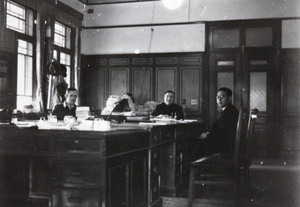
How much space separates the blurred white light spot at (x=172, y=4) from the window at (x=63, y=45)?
2495 millimetres

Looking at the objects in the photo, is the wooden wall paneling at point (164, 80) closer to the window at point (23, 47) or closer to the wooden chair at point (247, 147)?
the window at point (23, 47)

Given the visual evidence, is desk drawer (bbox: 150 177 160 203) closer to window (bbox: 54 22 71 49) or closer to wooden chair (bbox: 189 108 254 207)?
wooden chair (bbox: 189 108 254 207)

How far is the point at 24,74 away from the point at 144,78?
3361 millimetres

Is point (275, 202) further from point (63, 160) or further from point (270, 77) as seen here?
point (270, 77)

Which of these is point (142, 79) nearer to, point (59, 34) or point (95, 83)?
point (95, 83)

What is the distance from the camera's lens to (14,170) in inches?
135

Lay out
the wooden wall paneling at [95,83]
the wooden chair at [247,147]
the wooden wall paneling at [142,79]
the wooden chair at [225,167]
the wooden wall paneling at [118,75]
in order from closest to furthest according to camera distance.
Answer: the wooden chair at [225,167], the wooden chair at [247,147], the wooden wall paneling at [142,79], the wooden wall paneling at [118,75], the wooden wall paneling at [95,83]

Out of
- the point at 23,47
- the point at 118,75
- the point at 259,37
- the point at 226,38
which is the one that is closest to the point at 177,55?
the point at 226,38

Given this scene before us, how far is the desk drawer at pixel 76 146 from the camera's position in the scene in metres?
2.78

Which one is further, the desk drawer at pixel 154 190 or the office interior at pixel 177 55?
the office interior at pixel 177 55

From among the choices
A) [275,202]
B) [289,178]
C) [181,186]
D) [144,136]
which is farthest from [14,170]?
[289,178]

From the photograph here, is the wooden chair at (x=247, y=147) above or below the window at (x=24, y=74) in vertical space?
below

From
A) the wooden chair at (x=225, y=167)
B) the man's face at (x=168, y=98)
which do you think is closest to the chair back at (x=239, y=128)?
the wooden chair at (x=225, y=167)

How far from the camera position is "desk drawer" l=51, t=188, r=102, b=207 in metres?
2.79
